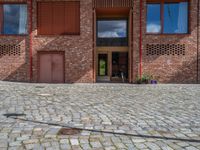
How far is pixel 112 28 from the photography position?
19.8 metres

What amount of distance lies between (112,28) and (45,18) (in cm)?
572

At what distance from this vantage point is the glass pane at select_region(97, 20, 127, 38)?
1972cm

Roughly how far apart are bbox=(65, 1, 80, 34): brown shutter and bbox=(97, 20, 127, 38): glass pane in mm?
2885

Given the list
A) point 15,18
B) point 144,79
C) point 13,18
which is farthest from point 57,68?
point 144,79

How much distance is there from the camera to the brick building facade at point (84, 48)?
56.1 feet

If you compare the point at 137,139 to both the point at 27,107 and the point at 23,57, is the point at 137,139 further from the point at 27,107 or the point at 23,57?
Result: the point at 23,57

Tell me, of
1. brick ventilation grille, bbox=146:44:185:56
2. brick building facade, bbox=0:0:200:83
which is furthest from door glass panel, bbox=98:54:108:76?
brick ventilation grille, bbox=146:44:185:56

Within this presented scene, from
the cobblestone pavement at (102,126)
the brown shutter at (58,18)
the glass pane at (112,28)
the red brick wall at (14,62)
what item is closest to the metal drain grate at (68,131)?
the cobblestone pavement at (102,126)

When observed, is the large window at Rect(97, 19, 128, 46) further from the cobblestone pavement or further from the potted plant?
the cobblestone pavement

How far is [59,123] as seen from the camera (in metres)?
5.77

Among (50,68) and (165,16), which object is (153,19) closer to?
(165,16)

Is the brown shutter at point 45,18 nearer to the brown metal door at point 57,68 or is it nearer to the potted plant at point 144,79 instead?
the brown metal door at point 57,68

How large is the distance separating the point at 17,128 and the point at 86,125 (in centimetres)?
160

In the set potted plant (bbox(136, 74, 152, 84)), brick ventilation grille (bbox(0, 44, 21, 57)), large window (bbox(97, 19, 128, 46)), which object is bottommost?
potted plant (bbox(136, 74, 152, 84))
